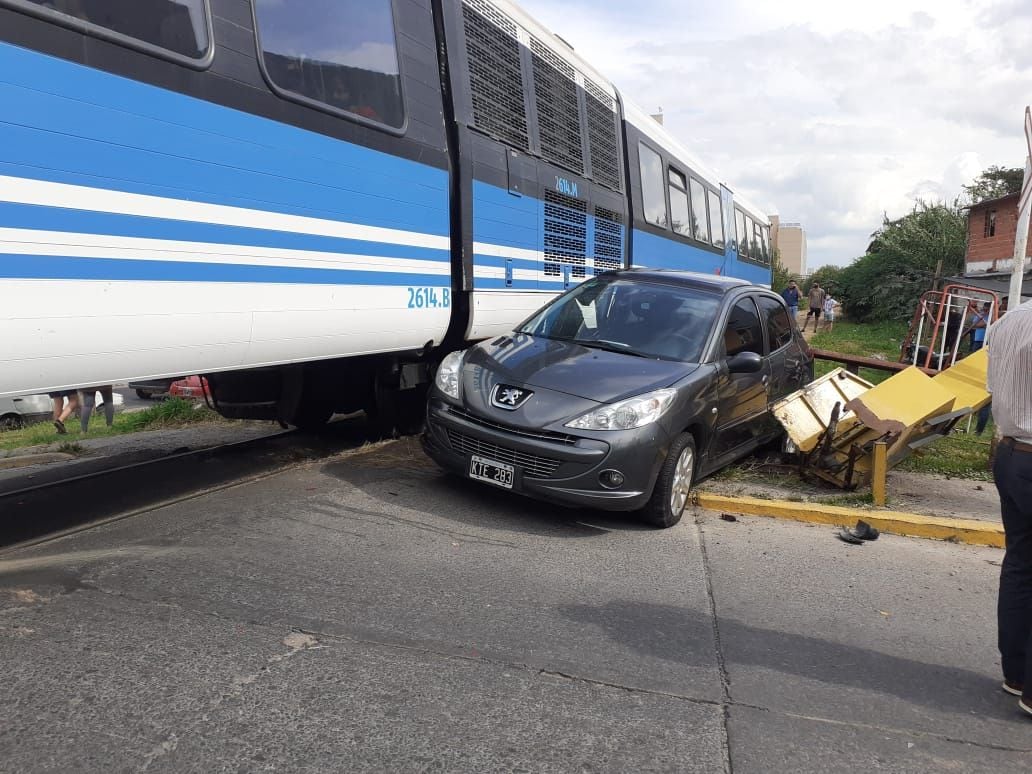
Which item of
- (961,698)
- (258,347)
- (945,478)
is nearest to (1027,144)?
(945,478)

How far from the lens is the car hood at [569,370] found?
5.34m

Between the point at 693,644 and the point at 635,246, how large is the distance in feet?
24.2

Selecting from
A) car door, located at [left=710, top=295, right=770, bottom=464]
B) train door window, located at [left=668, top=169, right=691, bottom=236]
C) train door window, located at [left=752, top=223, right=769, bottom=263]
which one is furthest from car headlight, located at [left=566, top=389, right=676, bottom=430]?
train door window, located at [left=752, top=223, right=769, bottom=263]

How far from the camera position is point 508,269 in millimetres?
7172

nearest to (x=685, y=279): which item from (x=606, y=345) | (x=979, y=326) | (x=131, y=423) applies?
(x=606, y=345)

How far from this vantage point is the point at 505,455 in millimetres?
5238

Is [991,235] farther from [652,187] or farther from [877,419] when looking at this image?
[877,419]

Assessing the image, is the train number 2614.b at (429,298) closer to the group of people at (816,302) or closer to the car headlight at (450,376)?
the car headlight at (450,376)

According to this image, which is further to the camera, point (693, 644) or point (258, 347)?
point (258, 347)

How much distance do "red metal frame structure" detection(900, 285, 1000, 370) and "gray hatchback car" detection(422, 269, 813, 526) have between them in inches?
258

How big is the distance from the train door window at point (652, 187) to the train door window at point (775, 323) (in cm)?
339

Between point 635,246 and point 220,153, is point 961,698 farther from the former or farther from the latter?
point 635,246

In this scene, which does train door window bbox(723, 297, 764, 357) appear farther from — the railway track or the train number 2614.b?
the railway track

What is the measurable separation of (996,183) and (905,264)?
20492 mm
